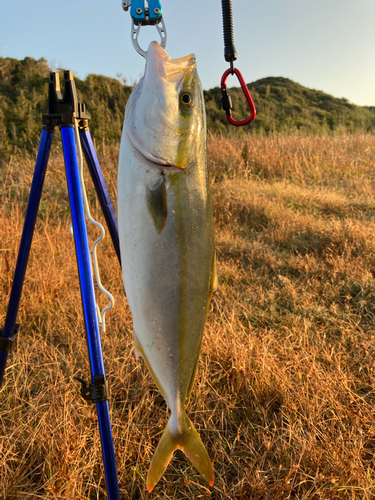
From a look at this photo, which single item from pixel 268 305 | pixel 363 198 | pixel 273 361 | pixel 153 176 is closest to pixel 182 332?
pixel 153 176

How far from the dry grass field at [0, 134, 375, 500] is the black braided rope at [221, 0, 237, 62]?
1675mm

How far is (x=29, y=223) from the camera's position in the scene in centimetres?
156

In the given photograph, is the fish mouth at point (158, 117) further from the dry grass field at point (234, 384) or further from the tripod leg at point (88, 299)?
the dry grass field at point (234, 384)

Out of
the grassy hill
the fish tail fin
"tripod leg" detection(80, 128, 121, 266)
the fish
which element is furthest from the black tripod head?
the grassy hill

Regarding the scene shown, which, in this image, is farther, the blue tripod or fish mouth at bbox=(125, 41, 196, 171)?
the blue tripod

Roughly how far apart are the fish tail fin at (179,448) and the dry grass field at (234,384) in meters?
0.71

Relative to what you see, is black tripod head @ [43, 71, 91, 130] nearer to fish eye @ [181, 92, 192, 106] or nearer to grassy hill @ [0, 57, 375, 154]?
fish eye @ [181, 92, 192, 106]

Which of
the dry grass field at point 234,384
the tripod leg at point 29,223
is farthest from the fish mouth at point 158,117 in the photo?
the dry grass field at point 234,384

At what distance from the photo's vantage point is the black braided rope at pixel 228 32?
41.3 inches

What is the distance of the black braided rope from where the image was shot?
105 centimetres

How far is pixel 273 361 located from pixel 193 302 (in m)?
1.46

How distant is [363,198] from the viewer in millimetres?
6188

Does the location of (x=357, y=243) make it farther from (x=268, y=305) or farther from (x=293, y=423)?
(x=293, y=423)

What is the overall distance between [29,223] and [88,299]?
20.7 inches
